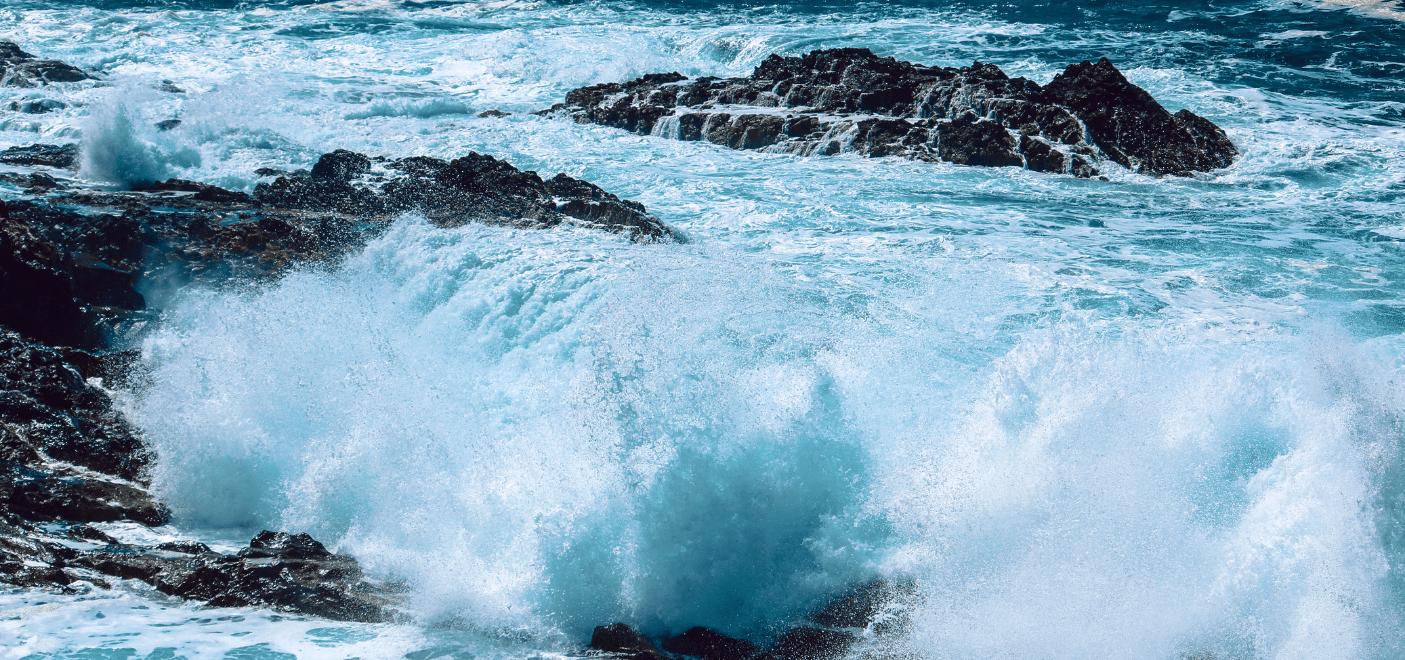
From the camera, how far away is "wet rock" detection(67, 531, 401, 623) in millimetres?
4230

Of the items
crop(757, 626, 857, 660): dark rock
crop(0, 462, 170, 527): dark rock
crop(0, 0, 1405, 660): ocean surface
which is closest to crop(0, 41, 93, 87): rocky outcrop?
crop(0, 0, 1405, 660): ocean surface

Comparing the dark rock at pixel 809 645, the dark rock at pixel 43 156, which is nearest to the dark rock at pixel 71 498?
the dark rock at pixel 809 645

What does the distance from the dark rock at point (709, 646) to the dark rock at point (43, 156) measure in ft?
32.6

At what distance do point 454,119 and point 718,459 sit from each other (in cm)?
1105

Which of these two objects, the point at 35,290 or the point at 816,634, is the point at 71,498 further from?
the point at 816,634

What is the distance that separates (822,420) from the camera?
5238mm

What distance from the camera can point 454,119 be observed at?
570 inches

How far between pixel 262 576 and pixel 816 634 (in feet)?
8.66

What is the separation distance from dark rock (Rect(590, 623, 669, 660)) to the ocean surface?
23 centimetres

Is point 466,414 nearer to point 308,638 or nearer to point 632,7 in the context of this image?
point 308,638

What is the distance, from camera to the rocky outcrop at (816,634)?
13.9ft

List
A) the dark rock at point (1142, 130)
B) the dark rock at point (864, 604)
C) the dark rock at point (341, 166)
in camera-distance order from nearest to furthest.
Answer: the dark rock at point (864, 604) < the dark rock at point (341, 166) < the dark rock at point (1142, 130)

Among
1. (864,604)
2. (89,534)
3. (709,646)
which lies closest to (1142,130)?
(864,604)

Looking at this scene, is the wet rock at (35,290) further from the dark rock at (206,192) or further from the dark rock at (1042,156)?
the dark rock at (1042,156)
